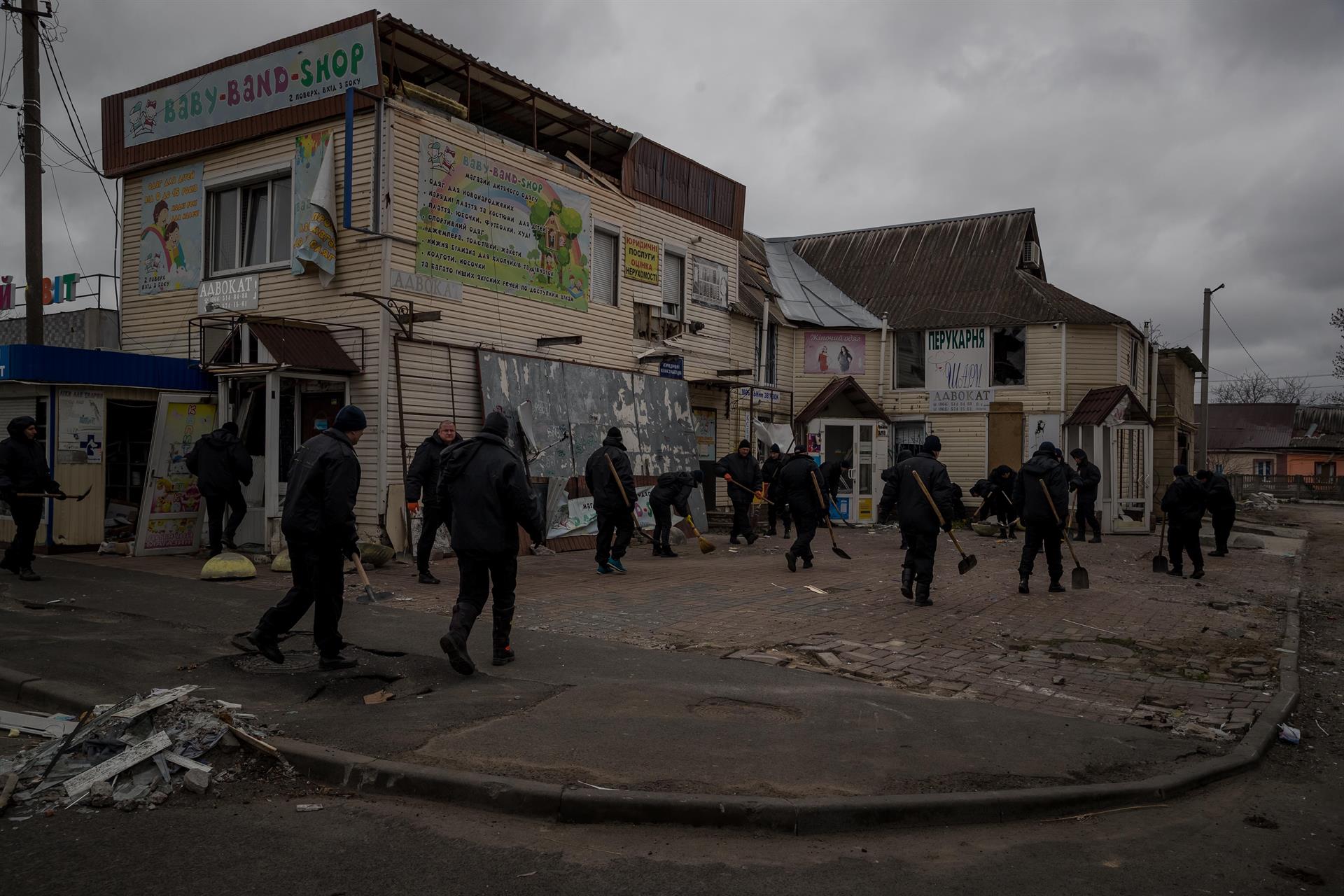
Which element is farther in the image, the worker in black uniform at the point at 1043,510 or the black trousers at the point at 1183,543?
the black trousers at the point at 1183,543

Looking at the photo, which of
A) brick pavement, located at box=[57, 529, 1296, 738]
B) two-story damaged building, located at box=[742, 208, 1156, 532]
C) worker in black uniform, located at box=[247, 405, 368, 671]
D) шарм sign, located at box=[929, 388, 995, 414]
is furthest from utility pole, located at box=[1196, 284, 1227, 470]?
worker in black uniform, located at box=[247, 405, 368, 671]

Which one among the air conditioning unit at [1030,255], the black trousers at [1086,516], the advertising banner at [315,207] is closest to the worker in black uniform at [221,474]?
the advertising banner at [315,207]

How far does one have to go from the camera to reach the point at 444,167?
13.8 m

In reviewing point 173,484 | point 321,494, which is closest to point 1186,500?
point 321,494

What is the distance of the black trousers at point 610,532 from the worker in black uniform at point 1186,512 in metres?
7.83

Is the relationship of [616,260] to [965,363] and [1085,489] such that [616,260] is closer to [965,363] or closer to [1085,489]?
[1085,489]

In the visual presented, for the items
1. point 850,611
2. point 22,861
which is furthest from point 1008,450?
point 22,861

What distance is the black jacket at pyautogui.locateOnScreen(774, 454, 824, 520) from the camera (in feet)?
41.6

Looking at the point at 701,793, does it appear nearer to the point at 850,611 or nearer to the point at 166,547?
the point at 850,611

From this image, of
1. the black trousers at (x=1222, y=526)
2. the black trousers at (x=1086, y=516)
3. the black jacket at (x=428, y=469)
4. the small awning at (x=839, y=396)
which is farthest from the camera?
the small awning at (x=839, y=396)

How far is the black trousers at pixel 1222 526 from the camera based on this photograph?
1673cm

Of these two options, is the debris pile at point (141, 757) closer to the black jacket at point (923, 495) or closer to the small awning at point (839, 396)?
the black jacket at point (923, 495)

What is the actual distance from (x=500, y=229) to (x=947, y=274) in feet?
52.2

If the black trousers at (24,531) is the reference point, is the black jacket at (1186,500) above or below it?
above
